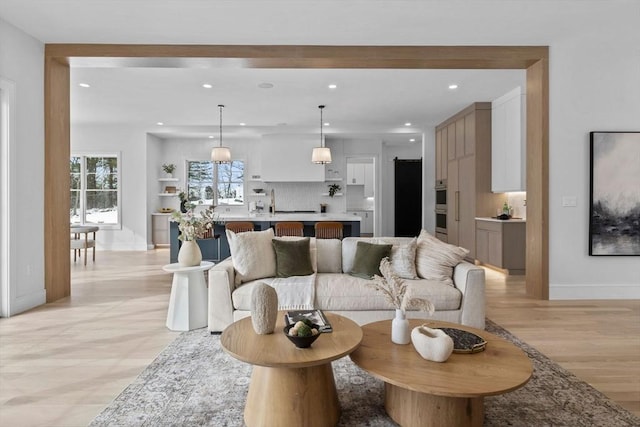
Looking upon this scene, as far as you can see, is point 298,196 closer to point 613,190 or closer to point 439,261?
point 439,261

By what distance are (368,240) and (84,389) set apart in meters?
2.58

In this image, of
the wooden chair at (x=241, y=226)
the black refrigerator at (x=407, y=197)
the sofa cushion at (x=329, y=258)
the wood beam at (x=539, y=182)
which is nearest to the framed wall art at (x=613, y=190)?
the wood beam at (x=539, y=182)

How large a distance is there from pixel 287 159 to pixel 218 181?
6.75 ft

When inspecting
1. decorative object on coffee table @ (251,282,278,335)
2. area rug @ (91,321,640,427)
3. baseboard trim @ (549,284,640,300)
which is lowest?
area rug @ (91,321,640,427)

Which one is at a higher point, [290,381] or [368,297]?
[368,297]

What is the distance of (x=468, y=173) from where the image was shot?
672cm

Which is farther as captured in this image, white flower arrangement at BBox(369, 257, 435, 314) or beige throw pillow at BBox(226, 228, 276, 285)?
beige throw pillow at BBox(226, 228, 276, 285)

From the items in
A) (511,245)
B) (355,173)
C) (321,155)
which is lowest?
(511,245)

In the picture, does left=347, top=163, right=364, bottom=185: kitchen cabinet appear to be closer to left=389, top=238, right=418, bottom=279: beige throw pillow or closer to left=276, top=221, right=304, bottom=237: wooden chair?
left=276, top=221, right=304, bottom=237: wooden chair

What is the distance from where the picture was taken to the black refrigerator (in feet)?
34.0

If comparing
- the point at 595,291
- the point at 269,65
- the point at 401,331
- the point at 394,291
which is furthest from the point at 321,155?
the point at 401,331

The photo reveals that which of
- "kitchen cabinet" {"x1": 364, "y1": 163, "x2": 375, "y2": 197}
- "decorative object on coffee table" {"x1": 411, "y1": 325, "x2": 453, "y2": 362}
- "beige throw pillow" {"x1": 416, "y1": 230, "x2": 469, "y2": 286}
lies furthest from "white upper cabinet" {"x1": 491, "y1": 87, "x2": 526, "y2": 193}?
"kitchen cabinet" {"x1": 364, "y1": 163, "x2": 375, "y2": 197}

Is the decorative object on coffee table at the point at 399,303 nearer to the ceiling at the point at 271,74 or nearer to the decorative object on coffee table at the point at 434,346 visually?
the decorative object on coffee table at the point at 434,346

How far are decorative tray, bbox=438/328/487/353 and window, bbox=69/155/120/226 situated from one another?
8550mm
